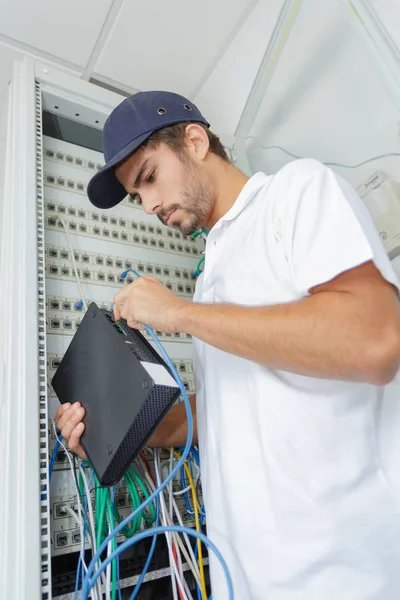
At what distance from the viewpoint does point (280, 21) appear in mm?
1339

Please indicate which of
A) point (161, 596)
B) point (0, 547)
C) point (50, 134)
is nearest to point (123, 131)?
point (50, 134)

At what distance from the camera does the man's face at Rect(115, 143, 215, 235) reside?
1071 mm

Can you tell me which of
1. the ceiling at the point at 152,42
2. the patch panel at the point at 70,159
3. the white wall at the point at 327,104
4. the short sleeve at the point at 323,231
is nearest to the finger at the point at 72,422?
the short sleeve at the point at 323,231

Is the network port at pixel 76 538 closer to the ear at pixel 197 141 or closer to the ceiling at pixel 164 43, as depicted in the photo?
the ear at pixel 197 141

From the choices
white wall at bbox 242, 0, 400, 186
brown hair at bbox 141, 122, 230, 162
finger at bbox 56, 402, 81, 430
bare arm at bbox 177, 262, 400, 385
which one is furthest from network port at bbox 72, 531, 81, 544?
white wall at bbox 242, 0, 400, 186

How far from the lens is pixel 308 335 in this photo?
2.15 feet

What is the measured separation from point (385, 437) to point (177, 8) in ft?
5.52

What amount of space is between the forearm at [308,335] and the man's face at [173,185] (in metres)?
0.42

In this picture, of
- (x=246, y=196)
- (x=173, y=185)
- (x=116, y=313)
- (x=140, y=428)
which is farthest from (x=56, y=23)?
(x=140, y=428)

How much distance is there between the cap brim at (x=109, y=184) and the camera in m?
1.04

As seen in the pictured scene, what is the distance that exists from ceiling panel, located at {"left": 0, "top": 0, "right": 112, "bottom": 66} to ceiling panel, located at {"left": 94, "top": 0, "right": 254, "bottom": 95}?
8 cm

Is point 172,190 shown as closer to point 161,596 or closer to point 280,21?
point 280,21

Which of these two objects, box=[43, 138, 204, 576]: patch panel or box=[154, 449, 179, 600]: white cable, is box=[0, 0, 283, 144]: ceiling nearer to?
box=[43, 138, 204, 576]: patch panel

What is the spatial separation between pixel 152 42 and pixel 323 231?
145 cm
